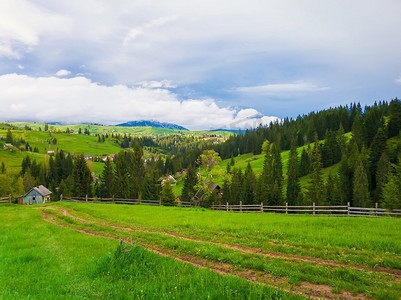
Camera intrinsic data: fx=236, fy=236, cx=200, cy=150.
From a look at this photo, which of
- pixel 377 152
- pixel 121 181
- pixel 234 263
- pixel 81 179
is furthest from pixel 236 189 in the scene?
pixel 234 263

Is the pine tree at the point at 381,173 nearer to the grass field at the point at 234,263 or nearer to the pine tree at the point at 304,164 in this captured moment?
the pine tree at the point at 304,164

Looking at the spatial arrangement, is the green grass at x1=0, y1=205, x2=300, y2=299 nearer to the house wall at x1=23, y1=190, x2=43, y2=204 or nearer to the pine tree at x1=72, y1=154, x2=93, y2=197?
the pine tree at x1=72, y1=154, x2=93, y2=197

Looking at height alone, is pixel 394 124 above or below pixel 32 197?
above

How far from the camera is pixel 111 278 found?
281 inches

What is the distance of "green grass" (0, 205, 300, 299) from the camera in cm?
577

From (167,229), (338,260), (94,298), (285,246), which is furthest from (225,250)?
(167,229)

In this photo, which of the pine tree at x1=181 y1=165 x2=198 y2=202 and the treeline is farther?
the pine tree at x1=181 y1=165 x2=198 y2=202

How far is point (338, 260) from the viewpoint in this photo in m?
10.1

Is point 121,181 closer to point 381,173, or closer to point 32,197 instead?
point 32,197

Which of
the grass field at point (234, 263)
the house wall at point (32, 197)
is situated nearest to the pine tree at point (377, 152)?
the grass field at point (234, 263)

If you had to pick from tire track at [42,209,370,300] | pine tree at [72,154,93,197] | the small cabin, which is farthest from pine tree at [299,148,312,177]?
tire track at [42,209,370,300]

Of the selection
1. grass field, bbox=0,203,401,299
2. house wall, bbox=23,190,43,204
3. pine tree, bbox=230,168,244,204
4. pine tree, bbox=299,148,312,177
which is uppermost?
pine tree, bbox=299,148,312,177

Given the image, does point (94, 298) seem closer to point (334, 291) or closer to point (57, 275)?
point (57, 275)

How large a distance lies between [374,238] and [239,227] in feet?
26.9
